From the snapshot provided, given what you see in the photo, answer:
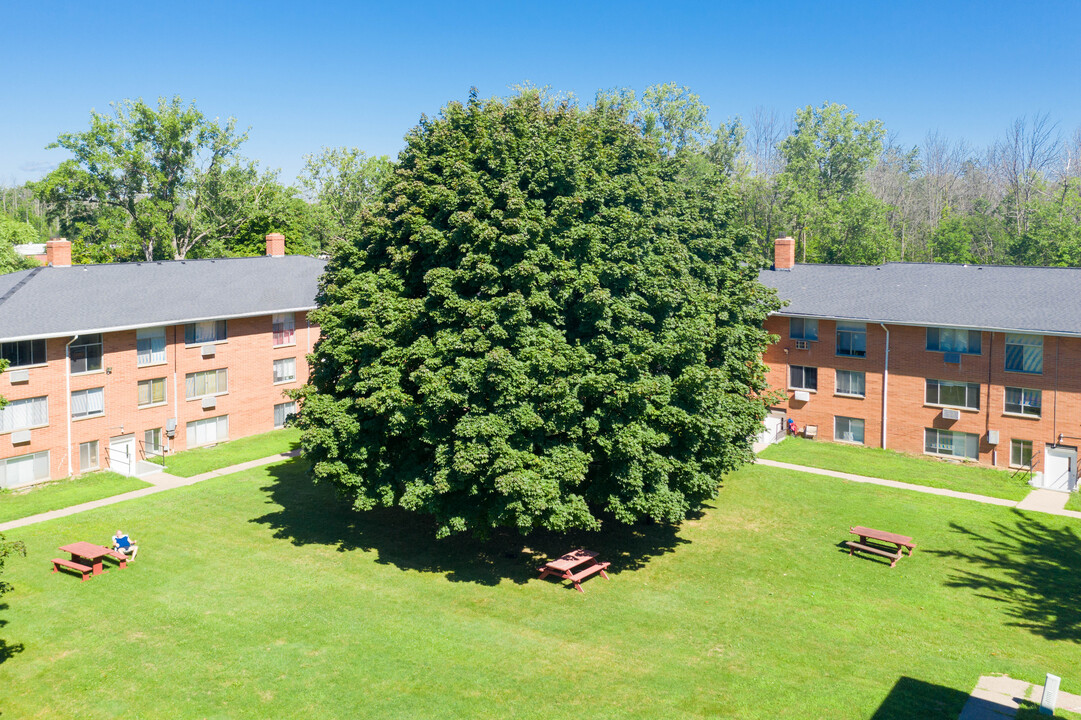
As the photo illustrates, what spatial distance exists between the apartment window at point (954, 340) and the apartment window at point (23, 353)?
42078 mm

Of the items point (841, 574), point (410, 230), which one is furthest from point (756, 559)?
point (410, 230)

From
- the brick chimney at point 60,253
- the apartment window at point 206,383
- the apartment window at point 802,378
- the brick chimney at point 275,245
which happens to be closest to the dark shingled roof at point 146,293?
the brick chimney at point 60,253


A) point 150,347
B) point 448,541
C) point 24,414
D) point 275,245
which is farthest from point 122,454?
point 448,541

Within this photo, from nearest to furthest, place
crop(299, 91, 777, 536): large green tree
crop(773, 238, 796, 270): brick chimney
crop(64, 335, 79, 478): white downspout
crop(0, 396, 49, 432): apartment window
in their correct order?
crop(299, 91, 777, 536): large green tree, crop(0, 396, 49, 432): apartment window, crop(64, 335, 79, 478): white downspout, crop(773, 238, 796, 270): brick chimney

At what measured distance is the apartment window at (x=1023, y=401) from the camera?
35.8 metres

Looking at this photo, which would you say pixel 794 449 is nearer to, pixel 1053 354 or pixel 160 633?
pixel 1053 354

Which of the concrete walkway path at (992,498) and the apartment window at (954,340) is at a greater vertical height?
the apartment window at (954,340)

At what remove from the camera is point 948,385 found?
38219 mm

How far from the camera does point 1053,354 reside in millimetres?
35031

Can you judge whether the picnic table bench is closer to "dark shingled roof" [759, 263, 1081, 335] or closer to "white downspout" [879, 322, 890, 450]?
"dark shingled roof" [759, 263, 1081, 335]

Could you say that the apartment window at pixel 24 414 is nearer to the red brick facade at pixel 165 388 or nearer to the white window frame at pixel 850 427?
the red brick facade at pixel 165 388

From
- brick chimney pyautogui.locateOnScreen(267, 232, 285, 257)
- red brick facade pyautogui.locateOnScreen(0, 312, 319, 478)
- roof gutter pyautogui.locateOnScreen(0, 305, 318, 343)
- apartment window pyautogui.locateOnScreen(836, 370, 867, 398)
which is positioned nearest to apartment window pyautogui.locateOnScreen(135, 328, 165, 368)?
red brick facade pyautogui.locateOnScreen(0, 312, 319, 478)

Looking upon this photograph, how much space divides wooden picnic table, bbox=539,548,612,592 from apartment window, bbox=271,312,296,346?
27.1m

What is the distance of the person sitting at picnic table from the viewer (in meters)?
23.8
